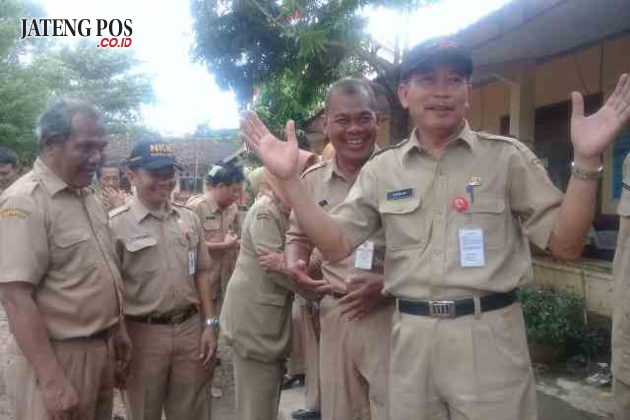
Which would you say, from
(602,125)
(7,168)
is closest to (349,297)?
(602,125)

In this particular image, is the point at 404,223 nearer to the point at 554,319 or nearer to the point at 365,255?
the point at 365,255

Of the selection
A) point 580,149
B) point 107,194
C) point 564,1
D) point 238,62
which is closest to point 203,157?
point 238,62

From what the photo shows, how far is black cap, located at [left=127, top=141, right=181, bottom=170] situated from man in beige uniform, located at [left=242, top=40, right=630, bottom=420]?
Answer: 124 centimetres

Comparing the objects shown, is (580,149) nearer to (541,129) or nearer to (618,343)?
(618,343)

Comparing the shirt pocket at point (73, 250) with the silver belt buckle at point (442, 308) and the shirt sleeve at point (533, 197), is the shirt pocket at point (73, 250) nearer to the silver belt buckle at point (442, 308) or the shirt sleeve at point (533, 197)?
the silver belt buckle at point (442, 308)

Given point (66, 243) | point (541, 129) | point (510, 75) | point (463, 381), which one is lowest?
point (463, 381)

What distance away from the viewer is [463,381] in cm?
221

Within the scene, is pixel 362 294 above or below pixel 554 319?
above

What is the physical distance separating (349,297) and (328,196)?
2.14 ft

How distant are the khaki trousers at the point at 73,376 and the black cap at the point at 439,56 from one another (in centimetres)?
200

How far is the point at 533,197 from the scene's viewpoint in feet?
7.36

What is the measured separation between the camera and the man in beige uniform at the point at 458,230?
7.15 feet

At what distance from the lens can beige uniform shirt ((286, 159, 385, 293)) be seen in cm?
305

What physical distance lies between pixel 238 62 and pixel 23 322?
6.62 m
